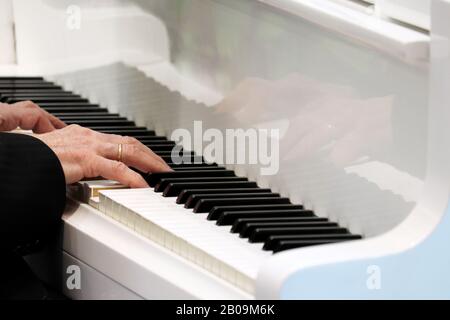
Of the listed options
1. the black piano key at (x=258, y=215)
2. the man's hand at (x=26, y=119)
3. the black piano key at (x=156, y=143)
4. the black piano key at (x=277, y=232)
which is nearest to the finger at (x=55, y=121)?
the man's hand at (x=26, y=119)

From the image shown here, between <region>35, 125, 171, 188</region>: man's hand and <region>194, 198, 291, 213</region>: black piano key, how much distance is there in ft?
0.61

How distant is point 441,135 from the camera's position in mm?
1730

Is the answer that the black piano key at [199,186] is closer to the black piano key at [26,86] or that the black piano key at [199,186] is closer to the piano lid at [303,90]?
the piano lid at [303,90]

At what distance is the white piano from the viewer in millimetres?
1725

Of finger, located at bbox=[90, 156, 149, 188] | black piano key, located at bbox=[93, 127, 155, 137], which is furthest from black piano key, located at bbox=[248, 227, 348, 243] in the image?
black piano key, located at bbox=[93, 127, 155, 137]

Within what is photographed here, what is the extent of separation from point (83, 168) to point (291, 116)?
16.1 inches

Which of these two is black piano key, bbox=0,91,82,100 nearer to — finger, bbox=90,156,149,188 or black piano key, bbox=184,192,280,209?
finger, bbox=90,156,149,188

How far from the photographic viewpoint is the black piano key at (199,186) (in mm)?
2166

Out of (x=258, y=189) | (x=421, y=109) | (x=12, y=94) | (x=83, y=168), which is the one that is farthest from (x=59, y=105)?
(x=421, y=109)

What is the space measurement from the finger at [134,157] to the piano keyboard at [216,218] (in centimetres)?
2

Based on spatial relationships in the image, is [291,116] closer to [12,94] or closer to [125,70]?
[125,70]

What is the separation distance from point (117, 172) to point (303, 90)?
40 cm

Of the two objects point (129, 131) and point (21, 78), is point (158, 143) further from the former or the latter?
point (21, 78)

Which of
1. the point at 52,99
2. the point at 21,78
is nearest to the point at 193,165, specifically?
the point at 52,99
